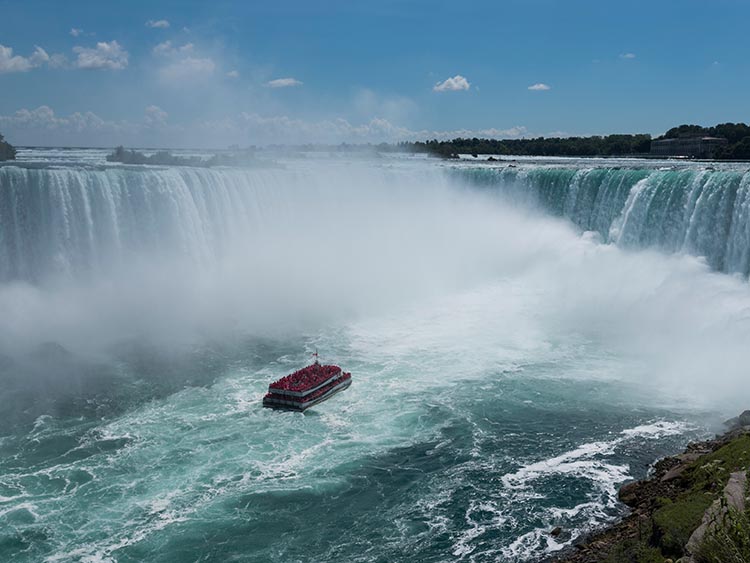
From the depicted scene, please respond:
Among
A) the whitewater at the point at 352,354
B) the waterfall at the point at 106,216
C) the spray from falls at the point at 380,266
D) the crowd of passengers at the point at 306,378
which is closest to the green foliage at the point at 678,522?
the whitewater at the point at 352,354

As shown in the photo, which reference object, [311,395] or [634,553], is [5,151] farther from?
[634,553]

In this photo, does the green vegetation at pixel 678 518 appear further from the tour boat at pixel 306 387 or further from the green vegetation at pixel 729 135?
the green vegetation at pixel 729 135

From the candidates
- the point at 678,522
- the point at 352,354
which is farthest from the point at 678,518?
the point at 352,354

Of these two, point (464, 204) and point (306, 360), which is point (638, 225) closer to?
point (464, 204)

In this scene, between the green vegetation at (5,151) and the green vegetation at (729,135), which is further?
the green vegetation at (729,135)

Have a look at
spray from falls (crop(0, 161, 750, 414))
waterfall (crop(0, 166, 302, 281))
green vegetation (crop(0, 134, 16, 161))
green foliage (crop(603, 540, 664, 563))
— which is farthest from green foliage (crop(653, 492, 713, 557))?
green vegetation (crop(0, 134, 16, 161))

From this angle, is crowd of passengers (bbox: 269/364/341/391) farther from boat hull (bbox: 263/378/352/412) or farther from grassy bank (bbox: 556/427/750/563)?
grassy bank (bbox: 556/427/750/563)
